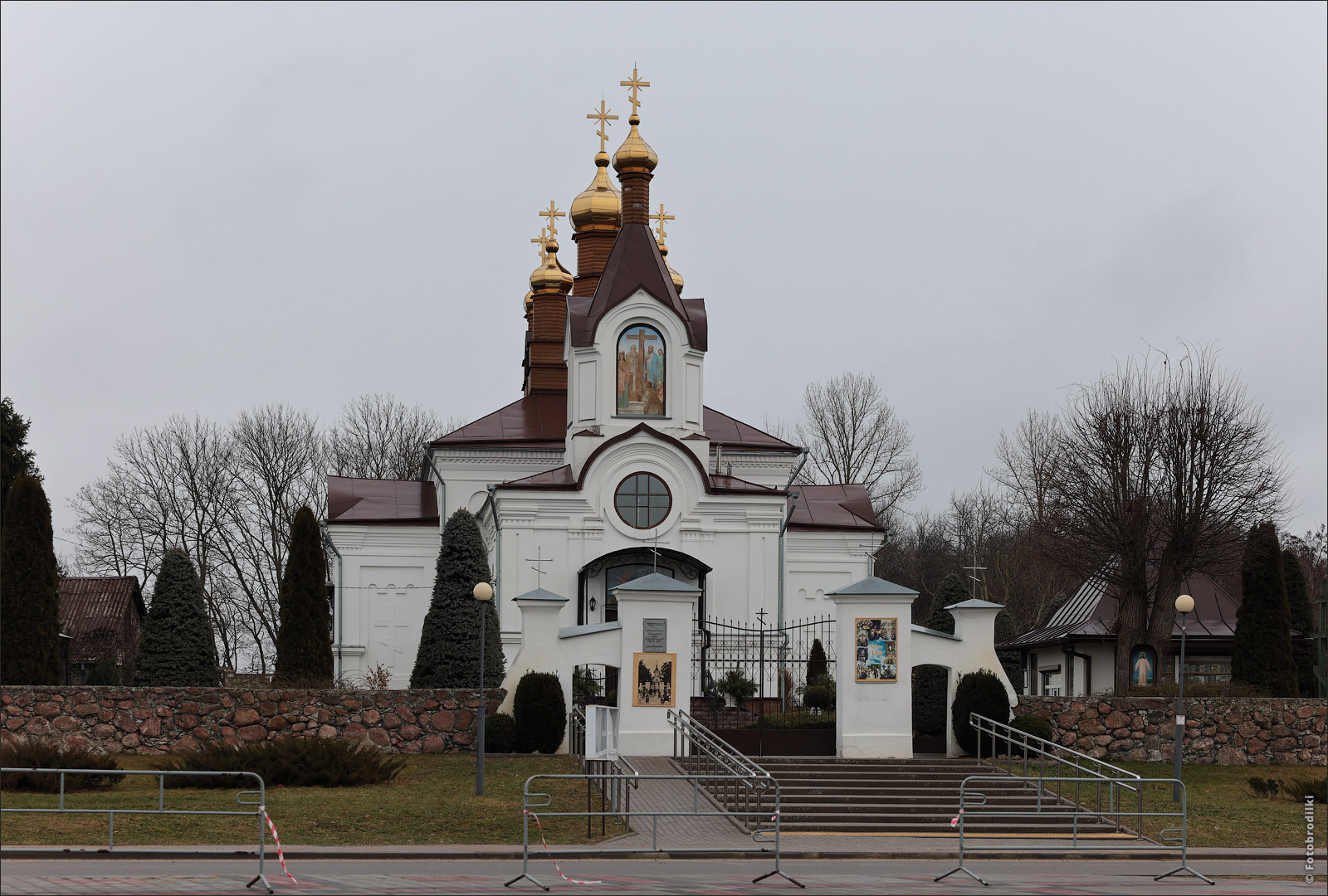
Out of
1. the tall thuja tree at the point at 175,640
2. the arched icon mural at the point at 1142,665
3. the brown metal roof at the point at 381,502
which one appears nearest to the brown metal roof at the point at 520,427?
the brown metal roof at the point at 381,502

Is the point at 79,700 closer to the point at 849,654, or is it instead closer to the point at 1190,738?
the point at 849,654

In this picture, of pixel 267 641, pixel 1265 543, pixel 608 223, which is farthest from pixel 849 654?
pixel 267 641

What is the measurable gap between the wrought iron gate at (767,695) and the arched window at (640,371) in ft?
16.9

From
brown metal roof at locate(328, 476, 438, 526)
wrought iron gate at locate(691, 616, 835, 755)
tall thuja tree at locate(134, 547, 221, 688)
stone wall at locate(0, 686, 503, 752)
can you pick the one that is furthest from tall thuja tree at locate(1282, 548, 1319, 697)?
tall thuja tree at locate(134, 547, 221, 688)

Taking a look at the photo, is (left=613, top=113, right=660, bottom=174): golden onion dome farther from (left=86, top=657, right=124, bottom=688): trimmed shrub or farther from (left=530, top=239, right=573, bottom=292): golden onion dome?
(left=86, top=657, right=124, bottom=688): trimmed shrub

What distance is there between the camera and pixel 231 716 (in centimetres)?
2356

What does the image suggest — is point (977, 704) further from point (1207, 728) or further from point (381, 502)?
point (381, 502)

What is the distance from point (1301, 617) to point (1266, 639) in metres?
6.92

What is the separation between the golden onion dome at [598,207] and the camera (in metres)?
43.2

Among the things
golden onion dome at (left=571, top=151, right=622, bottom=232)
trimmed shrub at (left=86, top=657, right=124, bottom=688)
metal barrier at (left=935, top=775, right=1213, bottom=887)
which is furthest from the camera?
golden onion dome at (left=571, top=151, right=622, bottom=232)

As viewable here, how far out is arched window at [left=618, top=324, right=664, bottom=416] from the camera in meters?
33.1

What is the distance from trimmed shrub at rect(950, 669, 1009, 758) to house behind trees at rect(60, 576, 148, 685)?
2691 centimetres

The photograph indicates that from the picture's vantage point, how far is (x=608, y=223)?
43.4 meters

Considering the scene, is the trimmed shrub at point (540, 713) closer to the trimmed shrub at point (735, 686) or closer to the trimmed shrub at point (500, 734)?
the trimmed shrub at point (500, 734)
